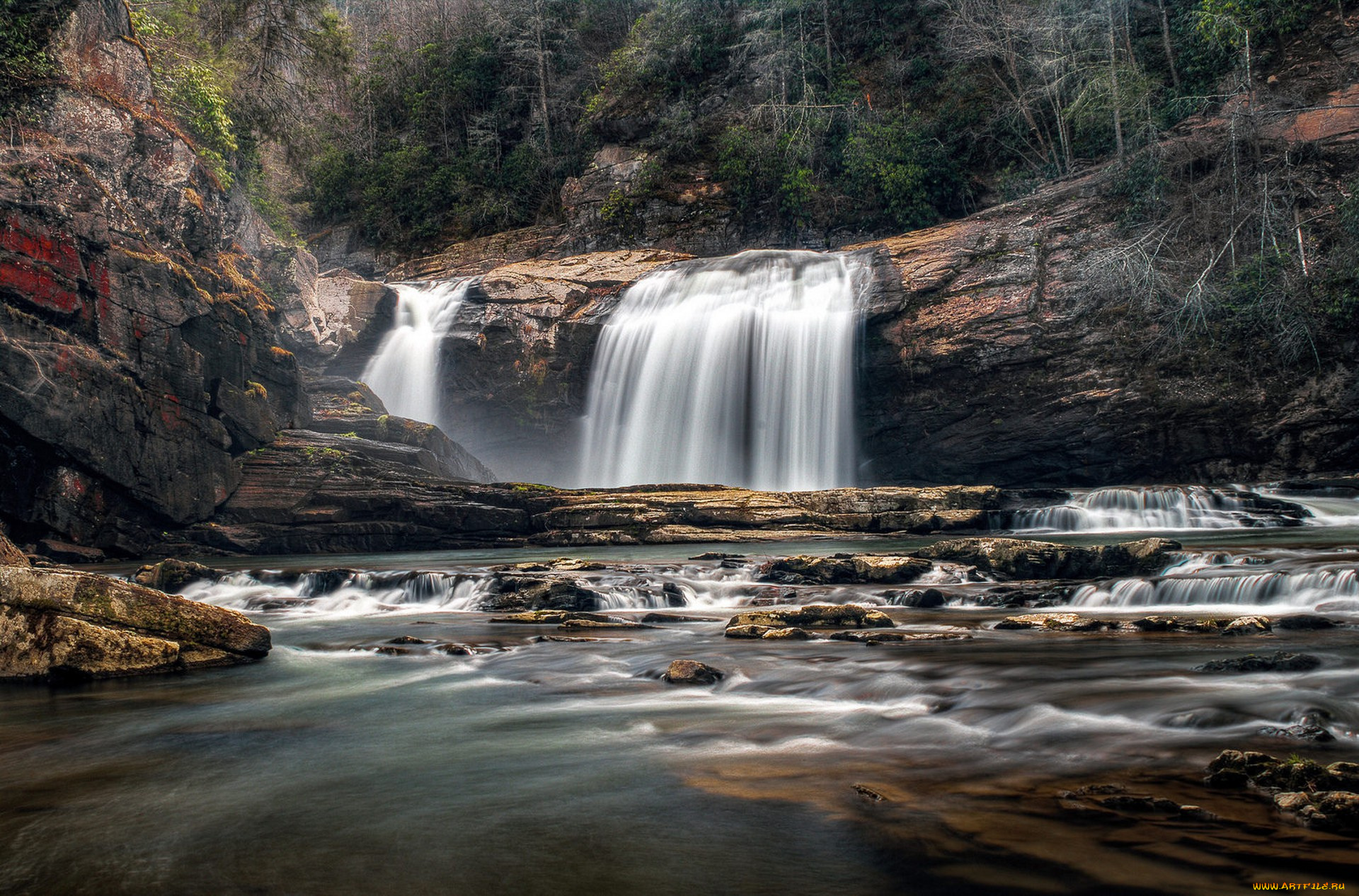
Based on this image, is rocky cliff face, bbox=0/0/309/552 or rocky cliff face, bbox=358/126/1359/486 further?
rocky cliff face, bbox=358/126/1359/486

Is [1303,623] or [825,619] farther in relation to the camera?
[825,619]

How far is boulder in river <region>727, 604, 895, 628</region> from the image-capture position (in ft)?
29.1

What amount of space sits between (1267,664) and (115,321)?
59.6 feet

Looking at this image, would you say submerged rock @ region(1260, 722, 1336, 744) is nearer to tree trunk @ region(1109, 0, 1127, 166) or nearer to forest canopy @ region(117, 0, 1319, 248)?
forest canopy @ region(117, 0, 1319, 248)

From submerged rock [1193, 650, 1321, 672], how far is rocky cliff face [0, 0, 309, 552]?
55.7 ft

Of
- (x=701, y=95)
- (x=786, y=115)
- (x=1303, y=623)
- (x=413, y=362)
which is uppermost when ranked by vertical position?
(x=701, y=95)

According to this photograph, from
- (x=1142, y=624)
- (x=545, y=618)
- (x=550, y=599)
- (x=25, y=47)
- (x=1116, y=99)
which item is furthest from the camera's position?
(x=1116, y=99)

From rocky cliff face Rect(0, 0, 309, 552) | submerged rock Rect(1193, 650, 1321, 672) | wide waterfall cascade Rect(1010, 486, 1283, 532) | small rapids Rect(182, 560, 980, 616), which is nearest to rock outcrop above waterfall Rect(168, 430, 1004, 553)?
rocky cliff face Rect(0, 0, 309, 552)

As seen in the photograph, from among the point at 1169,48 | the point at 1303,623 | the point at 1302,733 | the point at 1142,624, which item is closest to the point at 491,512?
the point at 1142,624

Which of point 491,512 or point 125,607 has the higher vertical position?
point 491,512

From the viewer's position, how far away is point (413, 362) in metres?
28.3

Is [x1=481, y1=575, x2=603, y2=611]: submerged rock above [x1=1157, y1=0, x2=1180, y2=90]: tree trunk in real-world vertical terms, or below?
below

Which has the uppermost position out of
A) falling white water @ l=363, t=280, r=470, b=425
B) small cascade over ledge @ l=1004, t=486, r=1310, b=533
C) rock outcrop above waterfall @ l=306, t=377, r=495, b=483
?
falling white water @ l=363, t=280, r=470, b=425

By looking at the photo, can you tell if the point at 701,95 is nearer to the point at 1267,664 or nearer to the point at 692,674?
the point at 692,674
